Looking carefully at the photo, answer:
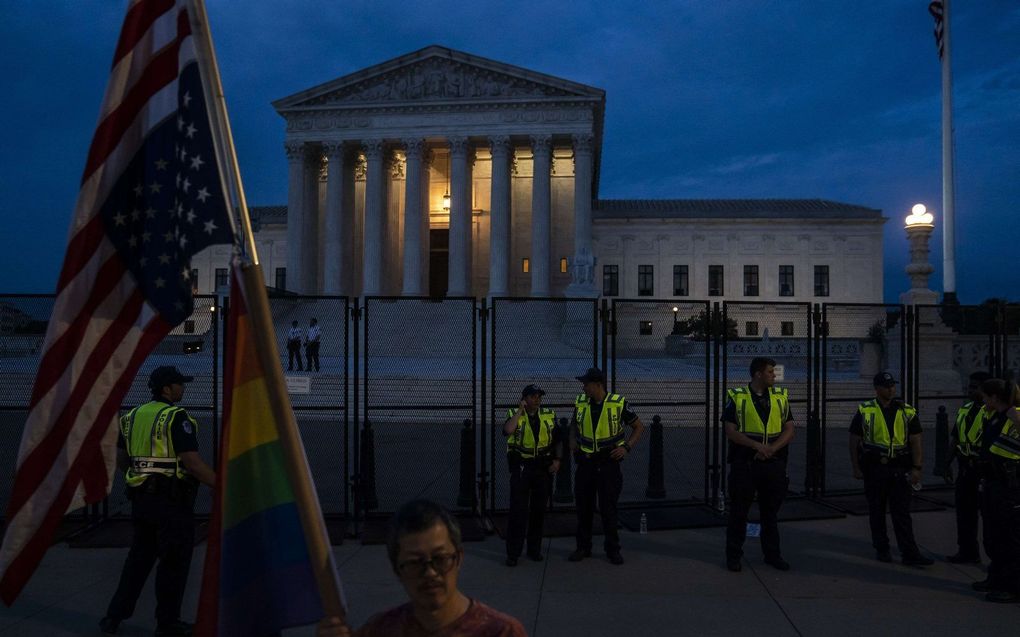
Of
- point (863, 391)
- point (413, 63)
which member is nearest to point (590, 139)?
point (413, 63)

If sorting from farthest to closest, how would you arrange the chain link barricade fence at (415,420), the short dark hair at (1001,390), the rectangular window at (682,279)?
the rectangular window at (682,279), the chain link barricade fence at (415,420), the short dark hair at (1001,390)

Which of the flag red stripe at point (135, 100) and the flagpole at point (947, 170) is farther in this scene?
the flagpole at point (947, 170)

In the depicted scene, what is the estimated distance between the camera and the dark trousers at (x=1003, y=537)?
6598 millimetres

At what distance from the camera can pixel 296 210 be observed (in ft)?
172

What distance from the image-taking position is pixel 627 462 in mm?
14172

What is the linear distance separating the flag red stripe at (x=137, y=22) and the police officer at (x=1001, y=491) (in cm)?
756

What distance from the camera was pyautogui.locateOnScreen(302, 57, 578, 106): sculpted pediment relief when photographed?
1973 inches

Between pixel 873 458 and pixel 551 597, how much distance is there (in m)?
3.92

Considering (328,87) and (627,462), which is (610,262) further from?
(627,462)

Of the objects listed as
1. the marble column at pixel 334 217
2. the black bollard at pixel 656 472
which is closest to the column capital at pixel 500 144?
the marble column at pixel 334 217

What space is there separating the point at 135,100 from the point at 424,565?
95.4 inches

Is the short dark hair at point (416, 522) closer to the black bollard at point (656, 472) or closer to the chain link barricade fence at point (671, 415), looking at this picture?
the chain link barricade fence at point (671, 415)

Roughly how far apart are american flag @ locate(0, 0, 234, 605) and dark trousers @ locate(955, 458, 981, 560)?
7894mm

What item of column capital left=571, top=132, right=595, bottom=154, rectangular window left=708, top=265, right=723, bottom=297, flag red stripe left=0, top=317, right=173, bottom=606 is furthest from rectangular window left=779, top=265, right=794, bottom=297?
flag red stripe left=0, top=317, right=173, bottom=606
